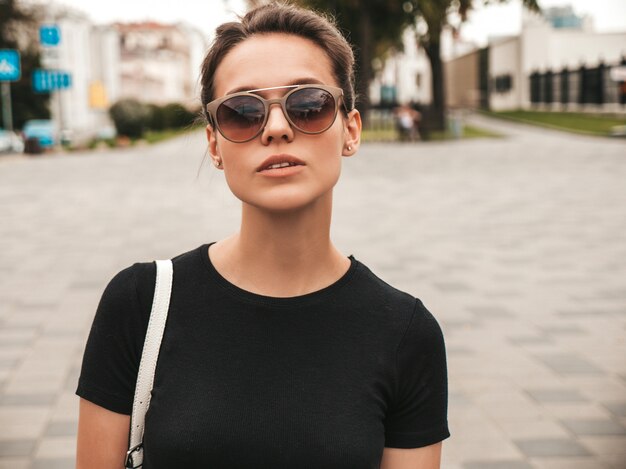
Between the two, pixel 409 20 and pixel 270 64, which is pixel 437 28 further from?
pixel 270 64

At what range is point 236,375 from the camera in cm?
168

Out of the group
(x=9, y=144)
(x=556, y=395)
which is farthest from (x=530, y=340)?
(x=9, y=144)

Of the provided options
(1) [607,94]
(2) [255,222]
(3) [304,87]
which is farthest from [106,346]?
(1) [607,94]

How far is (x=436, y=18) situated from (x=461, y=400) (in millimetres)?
31098

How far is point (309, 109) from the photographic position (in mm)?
1688

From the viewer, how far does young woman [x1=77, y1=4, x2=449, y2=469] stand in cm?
166

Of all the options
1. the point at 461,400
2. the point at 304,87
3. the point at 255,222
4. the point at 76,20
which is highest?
the point at 76,20

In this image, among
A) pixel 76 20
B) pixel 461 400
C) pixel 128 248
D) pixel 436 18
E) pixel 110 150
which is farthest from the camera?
pixel 76 20

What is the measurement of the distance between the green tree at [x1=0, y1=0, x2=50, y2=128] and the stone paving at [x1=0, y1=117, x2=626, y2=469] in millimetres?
26308

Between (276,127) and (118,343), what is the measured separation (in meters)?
0.54

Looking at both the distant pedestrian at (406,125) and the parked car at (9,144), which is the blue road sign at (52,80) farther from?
the distant pedestrian at (406,125)

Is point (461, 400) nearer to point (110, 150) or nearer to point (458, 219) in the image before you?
point (458, 219)

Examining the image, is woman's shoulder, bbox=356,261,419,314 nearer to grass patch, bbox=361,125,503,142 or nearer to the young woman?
the young woman

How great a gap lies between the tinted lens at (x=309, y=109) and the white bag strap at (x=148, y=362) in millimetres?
411
